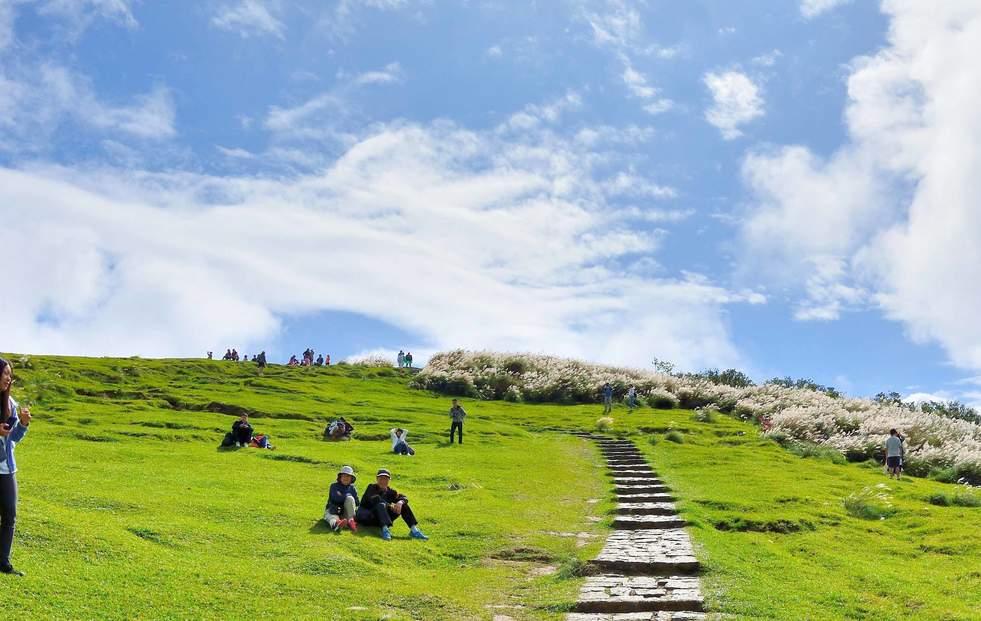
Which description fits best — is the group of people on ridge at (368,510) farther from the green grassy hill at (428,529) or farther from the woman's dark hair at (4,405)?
the woman's dark hair at (4,405)

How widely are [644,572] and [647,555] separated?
117 cm

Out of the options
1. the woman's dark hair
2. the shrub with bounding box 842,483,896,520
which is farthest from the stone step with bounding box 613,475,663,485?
the woman's dark hair

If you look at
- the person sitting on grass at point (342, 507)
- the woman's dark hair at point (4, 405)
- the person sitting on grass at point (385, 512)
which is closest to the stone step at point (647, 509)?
the person sitting on grass at point (385, 512)

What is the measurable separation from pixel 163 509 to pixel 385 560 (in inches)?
237

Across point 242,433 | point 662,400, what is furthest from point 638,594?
point 662,400

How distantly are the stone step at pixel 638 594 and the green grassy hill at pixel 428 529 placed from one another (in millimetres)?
366

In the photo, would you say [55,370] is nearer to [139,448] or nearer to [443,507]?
[139,448]

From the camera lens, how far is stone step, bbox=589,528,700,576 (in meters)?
16.8

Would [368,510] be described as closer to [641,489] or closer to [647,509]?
[647,509]

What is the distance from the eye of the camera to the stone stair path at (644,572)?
13.8 metres

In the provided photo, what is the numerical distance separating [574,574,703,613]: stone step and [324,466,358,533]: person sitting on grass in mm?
6164

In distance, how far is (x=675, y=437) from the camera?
4847 cm

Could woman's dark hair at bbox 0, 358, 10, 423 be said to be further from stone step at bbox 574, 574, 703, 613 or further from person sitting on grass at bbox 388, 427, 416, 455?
person sitting on grass at bbox 388, 427, 416, 455

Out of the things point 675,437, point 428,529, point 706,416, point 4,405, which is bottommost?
point 428,529
